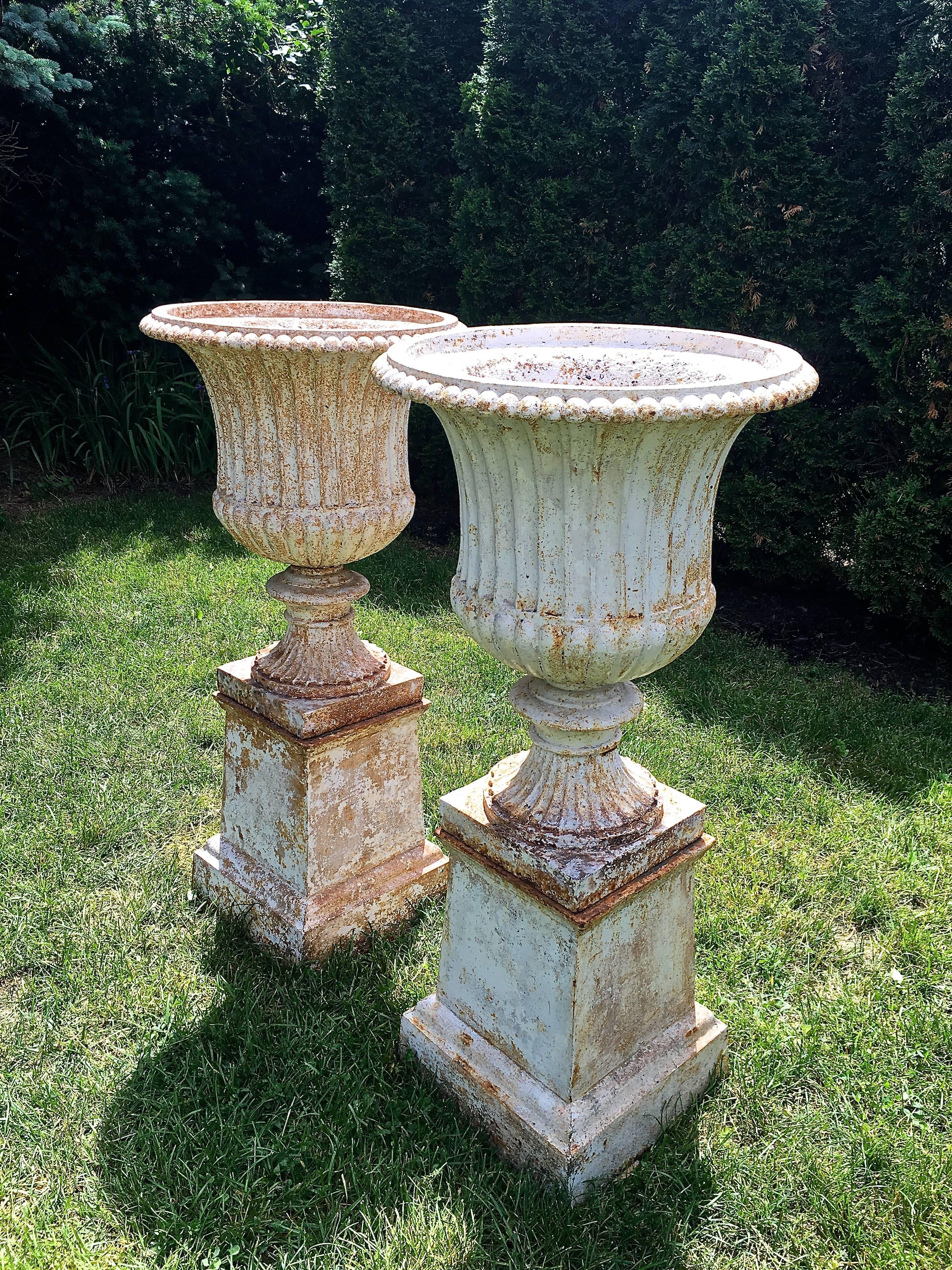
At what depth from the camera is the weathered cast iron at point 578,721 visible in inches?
64.9

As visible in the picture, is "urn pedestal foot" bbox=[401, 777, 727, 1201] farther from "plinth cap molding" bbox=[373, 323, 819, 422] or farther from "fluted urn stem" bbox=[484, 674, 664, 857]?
"plinth cap molding" bbox=[373, 323, 819, 422]

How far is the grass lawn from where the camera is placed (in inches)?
74.8

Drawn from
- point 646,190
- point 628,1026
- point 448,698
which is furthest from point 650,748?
point 646,190

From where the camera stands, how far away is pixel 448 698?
12.9 ft

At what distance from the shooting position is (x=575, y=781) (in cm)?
202

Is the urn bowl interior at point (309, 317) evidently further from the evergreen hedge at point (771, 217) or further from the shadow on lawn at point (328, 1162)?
the evergreen hedge at point (771, 217)

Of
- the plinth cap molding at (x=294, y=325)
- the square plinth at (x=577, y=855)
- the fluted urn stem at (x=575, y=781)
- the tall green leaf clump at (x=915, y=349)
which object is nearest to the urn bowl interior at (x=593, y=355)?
the plinth cap molding at (x=294, y=325)

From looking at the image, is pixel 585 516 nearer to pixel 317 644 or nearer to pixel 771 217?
pixel 317 644

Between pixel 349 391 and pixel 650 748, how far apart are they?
5.89 feet

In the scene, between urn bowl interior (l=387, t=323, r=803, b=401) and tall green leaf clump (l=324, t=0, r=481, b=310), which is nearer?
urn bowl interior (l=387, t=323, r=803, b=401)

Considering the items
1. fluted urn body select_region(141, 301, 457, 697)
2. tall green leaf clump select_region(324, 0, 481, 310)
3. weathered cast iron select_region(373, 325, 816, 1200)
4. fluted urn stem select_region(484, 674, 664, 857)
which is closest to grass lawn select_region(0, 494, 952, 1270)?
weathered cast iron select_region(373, 325, 816, 1200)

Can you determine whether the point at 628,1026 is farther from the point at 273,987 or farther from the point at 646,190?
the point at 646,190

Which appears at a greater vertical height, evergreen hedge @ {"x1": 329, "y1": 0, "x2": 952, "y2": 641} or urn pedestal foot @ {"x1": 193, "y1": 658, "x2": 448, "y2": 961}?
evergreen hedge @ {"x1": 329, "y1": 0, "x2": 952, "y2": 641}

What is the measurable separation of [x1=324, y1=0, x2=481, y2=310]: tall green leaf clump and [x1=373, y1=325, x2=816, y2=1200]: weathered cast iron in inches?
155
